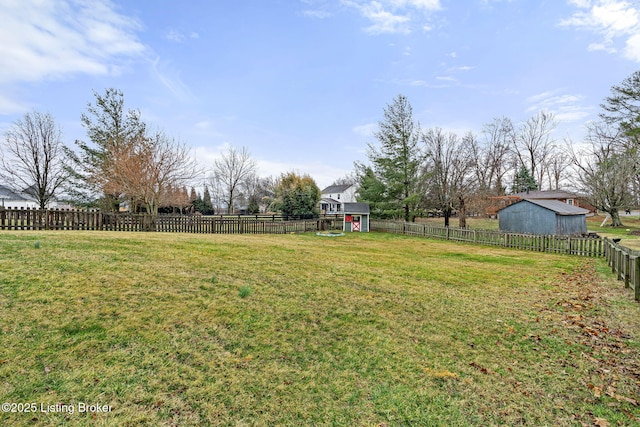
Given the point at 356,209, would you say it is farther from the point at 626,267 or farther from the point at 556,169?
the point at 556,169

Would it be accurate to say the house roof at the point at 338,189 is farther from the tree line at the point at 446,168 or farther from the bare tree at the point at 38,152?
the bare tree at the point at 38,152

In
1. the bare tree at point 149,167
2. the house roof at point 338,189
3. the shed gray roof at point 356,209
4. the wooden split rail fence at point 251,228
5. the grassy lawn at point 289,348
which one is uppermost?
the house roof at point 338,189

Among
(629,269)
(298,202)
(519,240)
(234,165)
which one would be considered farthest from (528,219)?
(234,165)

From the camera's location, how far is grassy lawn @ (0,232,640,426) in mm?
2791

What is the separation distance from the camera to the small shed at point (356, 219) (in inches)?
1022

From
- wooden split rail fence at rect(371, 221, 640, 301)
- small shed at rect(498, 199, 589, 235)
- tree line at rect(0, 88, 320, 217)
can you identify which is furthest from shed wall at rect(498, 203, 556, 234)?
tree line at rect(0, 88, 320, 217)

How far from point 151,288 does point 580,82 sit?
26.8 metres

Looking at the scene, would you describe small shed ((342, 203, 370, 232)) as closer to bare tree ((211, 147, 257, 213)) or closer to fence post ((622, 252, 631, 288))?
fence post ((622, 252, 631, 288))

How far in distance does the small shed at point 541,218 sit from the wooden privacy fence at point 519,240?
5484mm

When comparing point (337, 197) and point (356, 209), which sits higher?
point (337, 197)

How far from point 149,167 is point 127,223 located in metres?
4.99

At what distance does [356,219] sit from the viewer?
26062mm

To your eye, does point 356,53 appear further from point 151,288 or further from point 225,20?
point 151,288

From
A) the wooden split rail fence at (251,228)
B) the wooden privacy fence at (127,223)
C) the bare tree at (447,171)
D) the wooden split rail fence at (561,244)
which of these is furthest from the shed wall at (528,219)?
the wooden privacy fence at (127,223)
